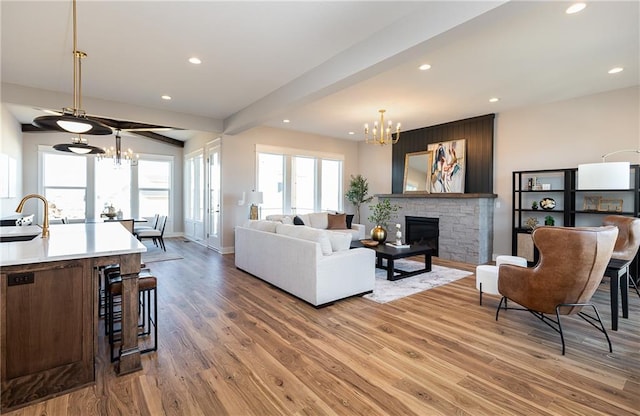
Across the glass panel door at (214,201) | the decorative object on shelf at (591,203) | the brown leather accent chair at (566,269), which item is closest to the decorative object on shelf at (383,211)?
the brown leather accent chair at (566,269)

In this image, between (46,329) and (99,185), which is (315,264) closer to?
(46,329)

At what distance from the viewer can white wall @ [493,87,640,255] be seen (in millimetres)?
4559

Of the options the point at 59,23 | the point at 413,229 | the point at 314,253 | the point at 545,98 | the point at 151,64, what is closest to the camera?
the point at 59,23

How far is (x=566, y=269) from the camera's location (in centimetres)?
254

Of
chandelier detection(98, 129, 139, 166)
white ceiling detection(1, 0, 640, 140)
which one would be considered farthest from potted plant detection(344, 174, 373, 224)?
chandelier detection(98, 129, 139, 166)

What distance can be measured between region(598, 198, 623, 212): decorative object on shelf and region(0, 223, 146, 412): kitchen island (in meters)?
6.32

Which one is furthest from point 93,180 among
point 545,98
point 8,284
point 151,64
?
point 545,98

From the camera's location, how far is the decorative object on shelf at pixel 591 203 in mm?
4816

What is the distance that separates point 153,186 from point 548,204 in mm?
9827

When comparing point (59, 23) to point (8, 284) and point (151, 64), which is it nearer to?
point (151, 64)

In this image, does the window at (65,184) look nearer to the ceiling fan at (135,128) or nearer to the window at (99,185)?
the window at (99,185)

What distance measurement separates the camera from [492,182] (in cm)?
603

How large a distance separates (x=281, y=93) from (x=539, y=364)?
14.5 ft

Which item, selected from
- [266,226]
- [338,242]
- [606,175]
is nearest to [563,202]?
[606,175]
